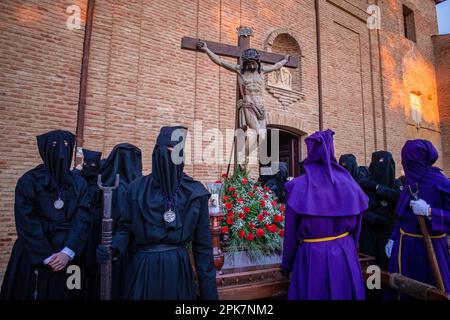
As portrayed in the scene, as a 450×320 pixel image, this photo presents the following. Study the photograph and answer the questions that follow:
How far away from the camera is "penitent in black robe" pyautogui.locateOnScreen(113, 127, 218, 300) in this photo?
1.83m

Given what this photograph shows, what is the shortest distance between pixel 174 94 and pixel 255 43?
3064 mm

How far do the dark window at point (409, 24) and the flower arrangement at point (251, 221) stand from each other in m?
14.4

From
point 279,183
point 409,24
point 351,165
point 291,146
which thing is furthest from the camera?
point 409,24

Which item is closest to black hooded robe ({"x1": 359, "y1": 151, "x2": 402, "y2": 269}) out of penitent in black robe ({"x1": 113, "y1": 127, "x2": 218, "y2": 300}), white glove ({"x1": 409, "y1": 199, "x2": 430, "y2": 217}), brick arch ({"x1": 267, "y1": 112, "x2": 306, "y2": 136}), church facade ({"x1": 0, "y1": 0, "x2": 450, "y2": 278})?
white glove ({"x1": 409, "y1": 199, "x2": 430, "y2": 217})

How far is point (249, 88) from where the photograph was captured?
4016 millimetres

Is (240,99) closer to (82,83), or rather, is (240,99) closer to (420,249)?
(420,249)

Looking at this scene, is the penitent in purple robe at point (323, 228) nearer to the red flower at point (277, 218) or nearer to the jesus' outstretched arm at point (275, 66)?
the red flower at point (277, 218)

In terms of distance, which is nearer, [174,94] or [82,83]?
[82,83]

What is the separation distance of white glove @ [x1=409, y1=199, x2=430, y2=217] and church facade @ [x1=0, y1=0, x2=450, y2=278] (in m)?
4.95

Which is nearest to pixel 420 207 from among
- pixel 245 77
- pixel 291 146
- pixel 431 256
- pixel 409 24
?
pixel 431 256

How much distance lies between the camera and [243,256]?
8.82ft

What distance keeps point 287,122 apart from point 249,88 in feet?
15.6

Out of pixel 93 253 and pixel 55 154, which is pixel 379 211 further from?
pixel 55 154
